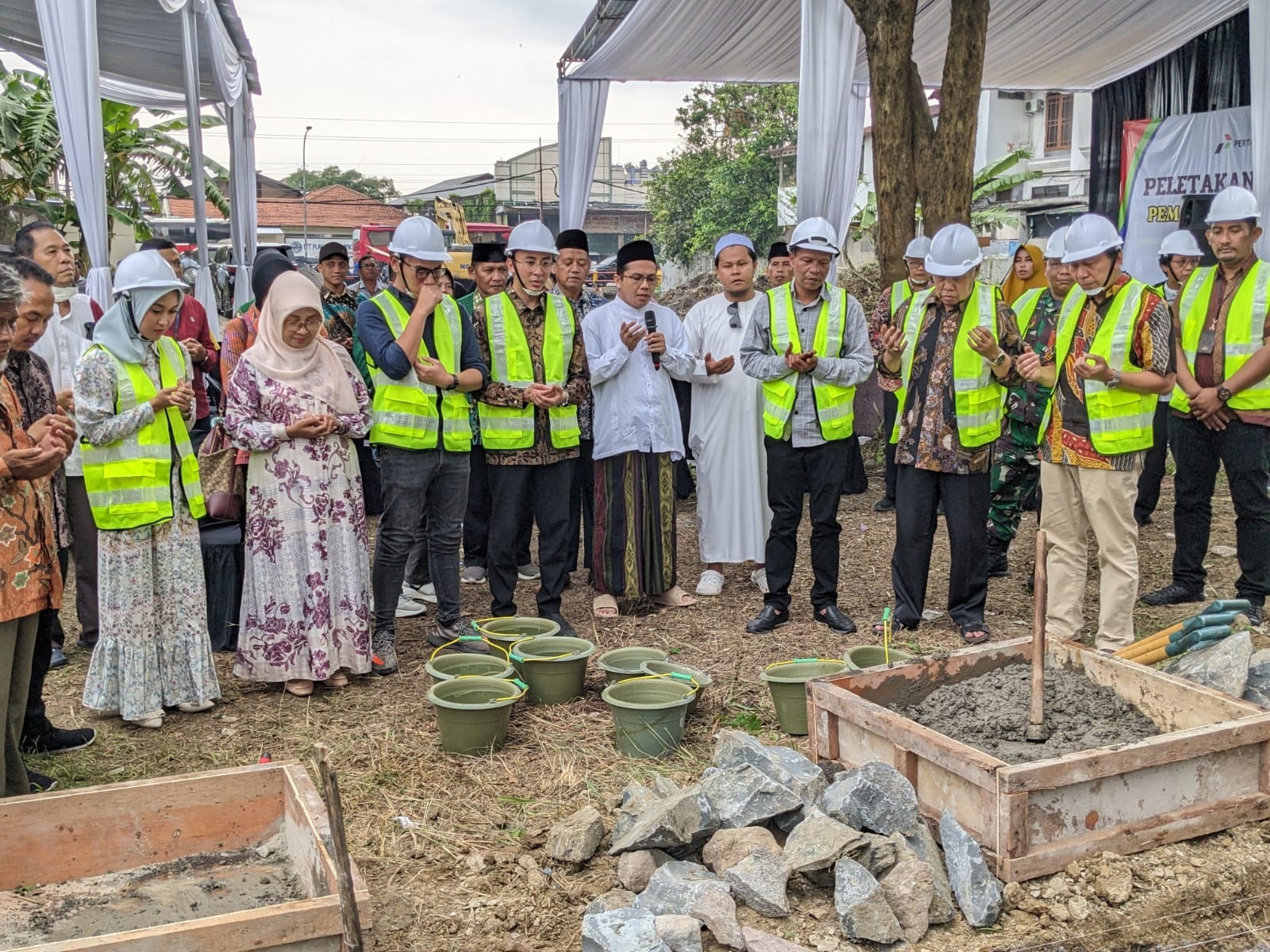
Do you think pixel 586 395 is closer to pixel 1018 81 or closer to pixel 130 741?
pixel 130 741

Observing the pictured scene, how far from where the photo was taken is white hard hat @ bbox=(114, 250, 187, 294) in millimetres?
4352

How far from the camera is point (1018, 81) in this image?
12914 mm

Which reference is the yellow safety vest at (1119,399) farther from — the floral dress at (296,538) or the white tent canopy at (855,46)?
the white tent canopy at (855,46)

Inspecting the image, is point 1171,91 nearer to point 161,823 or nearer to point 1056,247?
point 1056,247

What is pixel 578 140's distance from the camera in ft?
Result: 36.4

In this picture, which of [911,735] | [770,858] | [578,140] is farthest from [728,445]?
[578,140]

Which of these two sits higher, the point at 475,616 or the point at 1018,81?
the point at 1018,81

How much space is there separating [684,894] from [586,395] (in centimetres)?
304

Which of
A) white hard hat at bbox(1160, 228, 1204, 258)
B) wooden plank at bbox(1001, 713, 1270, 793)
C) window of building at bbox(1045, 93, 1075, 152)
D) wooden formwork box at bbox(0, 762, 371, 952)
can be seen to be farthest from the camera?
window of building at bbox(1045, 93, 1075, 152)

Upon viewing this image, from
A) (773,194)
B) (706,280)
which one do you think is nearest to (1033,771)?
(706,280)

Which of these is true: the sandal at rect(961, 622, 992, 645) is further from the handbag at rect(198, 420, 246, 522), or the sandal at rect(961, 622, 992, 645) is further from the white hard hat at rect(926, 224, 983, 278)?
the handbag at rect(198, 420, 246, 522)

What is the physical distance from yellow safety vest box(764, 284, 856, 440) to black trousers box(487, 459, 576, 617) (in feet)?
3.40

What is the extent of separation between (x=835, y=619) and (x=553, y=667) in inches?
68.1

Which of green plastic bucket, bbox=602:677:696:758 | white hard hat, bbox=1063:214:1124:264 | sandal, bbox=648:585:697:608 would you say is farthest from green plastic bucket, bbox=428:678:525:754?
white hard hat, bbox=1063:214:1124:264
